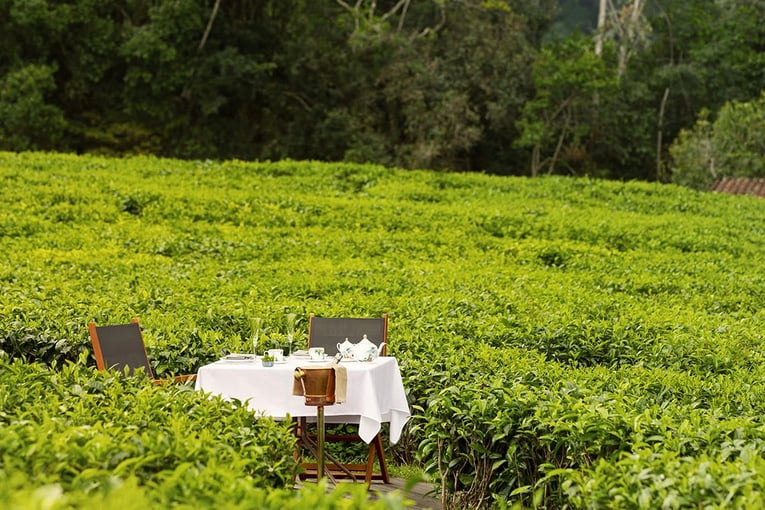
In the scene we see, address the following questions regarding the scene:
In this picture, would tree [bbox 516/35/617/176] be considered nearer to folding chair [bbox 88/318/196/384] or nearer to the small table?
folding chair [bbox 88/318/196/384]

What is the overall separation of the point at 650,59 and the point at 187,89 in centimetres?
2039

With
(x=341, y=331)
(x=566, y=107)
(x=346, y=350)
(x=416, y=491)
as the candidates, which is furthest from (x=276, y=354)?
(x=566, y=107)

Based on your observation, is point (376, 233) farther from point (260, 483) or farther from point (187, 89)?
point (187, 89)

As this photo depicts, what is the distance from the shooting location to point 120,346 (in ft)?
24.2

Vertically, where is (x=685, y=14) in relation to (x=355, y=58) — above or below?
above

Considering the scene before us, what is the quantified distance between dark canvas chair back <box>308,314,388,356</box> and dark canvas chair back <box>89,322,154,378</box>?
1376 millimetres

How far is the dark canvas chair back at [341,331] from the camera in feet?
26.3

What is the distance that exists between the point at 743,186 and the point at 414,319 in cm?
2135

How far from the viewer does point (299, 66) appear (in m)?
33.0

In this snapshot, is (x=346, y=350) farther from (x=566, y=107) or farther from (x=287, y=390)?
(x=566, y=107)

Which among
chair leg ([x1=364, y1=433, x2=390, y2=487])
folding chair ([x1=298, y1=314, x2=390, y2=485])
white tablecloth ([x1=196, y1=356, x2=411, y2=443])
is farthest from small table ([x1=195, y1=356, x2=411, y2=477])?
folding chair ([x1=298, y1=314, x2=390, y2=485])

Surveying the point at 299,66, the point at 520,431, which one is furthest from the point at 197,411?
the point at 299,66

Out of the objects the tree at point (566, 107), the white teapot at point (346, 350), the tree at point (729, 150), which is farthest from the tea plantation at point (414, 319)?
the tree at point (566, 107)

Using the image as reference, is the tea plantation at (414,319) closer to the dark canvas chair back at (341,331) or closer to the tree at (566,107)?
the dark canvas chair back at (341,331)
